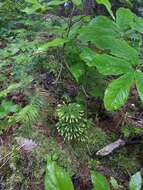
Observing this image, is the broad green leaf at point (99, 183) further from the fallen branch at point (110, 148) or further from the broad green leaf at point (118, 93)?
the fallen branch at point (110, 148)

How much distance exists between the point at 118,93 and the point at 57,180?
912 mm

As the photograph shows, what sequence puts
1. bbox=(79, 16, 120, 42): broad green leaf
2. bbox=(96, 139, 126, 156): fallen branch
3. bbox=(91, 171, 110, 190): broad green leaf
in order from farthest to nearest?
bbox=(96, 139, 126, 156): fallen branch
bbox=(79, 16, 120, 42): broad green leaf
bbox=(91, 171, 110, 190): broad green leaf

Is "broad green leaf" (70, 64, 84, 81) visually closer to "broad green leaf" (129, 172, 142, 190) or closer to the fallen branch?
the fallen branch

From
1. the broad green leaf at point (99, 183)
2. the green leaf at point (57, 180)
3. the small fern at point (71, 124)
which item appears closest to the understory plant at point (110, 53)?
the small fern at point (71, 124)

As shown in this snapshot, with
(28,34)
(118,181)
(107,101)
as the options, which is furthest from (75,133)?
(28,34)

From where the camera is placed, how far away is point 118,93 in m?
1.76

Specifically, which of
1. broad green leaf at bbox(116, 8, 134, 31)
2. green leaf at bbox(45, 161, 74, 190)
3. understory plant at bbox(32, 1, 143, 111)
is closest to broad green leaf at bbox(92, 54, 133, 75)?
understory plant at bbox(32, 1, 143, 111)

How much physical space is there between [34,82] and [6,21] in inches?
70.4

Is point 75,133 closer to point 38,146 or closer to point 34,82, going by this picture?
point 38,146

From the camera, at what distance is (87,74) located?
2582 millimetres

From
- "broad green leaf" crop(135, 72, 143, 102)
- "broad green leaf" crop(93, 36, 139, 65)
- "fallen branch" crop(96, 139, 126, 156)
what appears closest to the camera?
"broad green leaf" crop(135, 72, 143, 102)

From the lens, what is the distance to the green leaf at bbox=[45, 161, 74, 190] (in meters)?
0.95

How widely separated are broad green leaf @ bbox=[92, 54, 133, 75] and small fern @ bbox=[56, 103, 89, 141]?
2.04ft

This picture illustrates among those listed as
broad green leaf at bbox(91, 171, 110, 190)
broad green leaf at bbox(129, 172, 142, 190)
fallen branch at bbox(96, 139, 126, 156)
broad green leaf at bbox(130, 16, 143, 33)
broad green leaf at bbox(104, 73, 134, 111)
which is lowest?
fallen branch at bbox(96, 139, 126, 156)
